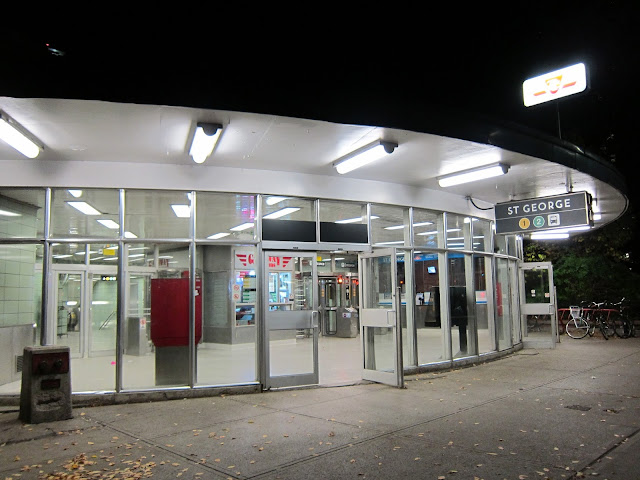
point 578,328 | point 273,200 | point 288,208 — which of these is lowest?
point 578,328

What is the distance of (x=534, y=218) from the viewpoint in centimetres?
977

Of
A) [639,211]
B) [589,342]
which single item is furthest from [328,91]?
[639,211]

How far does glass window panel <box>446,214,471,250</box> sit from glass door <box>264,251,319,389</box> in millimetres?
3491

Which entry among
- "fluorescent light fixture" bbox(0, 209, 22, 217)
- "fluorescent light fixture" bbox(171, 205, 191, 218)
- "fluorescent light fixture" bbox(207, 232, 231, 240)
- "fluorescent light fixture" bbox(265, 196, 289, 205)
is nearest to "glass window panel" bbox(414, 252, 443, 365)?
"fluorescent light fixture" bbox(265, 196, 289, 205)

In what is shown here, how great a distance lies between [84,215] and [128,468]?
4.73 m

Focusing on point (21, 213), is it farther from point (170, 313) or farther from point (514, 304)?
point (514, 304)

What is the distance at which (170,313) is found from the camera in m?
8.08

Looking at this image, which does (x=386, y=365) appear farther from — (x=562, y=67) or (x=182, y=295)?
(x=562, y=67)

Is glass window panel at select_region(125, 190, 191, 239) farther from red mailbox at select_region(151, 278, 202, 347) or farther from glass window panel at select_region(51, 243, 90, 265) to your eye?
glass window panel at select_region(51, 243, 90, 265)

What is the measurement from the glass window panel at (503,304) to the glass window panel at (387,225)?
3.61 meters

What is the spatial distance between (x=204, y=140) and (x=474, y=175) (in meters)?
4.88

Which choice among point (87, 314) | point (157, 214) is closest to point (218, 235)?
point (157, 214)

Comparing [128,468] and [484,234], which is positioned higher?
[484,234]

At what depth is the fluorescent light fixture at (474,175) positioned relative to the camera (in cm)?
865
